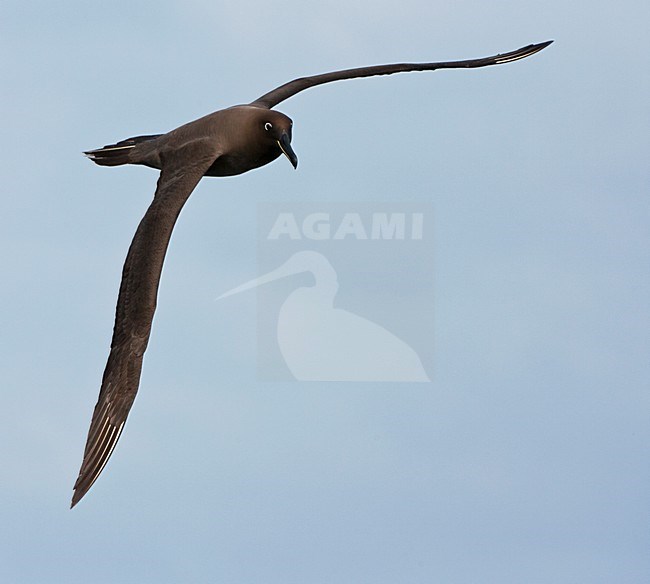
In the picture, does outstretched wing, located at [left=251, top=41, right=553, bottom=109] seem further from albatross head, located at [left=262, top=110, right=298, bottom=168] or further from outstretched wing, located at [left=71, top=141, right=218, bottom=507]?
outstretched wing, located at [left=71, top=141, right=218, bottom=507]

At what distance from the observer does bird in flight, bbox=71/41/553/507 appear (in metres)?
14.0

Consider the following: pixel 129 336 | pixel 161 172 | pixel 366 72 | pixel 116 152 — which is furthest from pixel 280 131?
pixel 366 72

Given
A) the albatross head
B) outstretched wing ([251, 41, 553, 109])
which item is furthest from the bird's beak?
outstretched wing ([251, 41, 553, 109])

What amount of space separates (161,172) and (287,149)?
4.63 ft

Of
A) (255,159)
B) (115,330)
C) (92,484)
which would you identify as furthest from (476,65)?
(92,484)

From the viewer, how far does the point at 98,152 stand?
55.1 feet

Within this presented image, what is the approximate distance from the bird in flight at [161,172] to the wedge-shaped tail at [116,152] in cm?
1

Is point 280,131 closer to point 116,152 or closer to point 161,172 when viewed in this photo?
point 161,172

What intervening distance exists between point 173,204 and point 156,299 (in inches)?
44.3

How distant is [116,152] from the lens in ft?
54.7

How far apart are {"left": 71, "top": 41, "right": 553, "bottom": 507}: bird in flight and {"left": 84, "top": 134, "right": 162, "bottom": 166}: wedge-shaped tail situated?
1 centimetres

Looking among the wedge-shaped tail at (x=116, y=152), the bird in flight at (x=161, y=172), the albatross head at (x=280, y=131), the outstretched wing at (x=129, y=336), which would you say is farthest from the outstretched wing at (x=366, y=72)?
the outstretched wing at (x=129, y=336)

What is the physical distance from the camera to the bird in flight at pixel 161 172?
13977 millimetres

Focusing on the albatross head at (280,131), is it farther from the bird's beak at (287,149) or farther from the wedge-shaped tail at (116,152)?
the wedge-shaped tail at (116,152)
